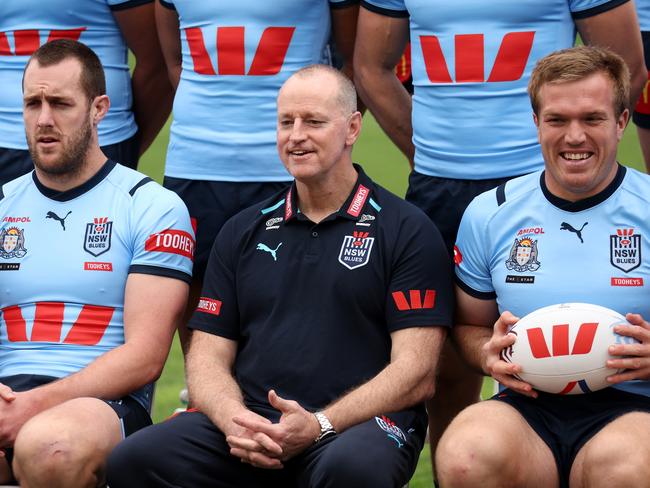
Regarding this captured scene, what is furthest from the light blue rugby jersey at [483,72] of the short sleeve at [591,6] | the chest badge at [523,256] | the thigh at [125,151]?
the thigh at [125,151]

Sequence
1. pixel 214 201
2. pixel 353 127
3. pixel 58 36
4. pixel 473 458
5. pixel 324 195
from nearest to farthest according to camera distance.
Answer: pixel 473 458, pixel 324 195, pixel 353 127, pixel 214 201, pixel 58 36

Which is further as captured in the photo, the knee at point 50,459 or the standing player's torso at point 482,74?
→ the standing player's torso at point 482,74

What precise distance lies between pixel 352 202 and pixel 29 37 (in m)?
1.95

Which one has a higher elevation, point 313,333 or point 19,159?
point 19,159

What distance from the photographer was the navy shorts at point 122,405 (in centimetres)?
488

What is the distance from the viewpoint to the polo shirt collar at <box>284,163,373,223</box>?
16.2 ft

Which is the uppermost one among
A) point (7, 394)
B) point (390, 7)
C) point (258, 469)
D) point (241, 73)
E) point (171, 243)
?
point (390, 7)

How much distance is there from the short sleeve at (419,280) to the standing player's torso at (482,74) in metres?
0.50

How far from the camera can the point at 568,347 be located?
4.34m

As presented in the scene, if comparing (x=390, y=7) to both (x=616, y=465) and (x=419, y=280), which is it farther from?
(x=616, y=465)

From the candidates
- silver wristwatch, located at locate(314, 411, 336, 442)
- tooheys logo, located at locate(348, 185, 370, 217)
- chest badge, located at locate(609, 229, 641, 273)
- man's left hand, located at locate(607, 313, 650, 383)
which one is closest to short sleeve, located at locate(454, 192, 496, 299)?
tooheys logo, located at locate(348, 185, 370, 217)

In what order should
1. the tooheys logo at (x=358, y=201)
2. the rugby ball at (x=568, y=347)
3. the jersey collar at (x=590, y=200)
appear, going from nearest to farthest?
1. the rugby ball at (x=568, y=347)
2. the jersey collar at (x=590, y=200)
3. the tooheys logo at (x=358, y=201)

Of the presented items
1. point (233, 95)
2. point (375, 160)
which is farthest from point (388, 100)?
point (375, 160)

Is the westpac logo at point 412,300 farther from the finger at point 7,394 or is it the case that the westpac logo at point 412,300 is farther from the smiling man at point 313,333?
the finger at point 7,394
